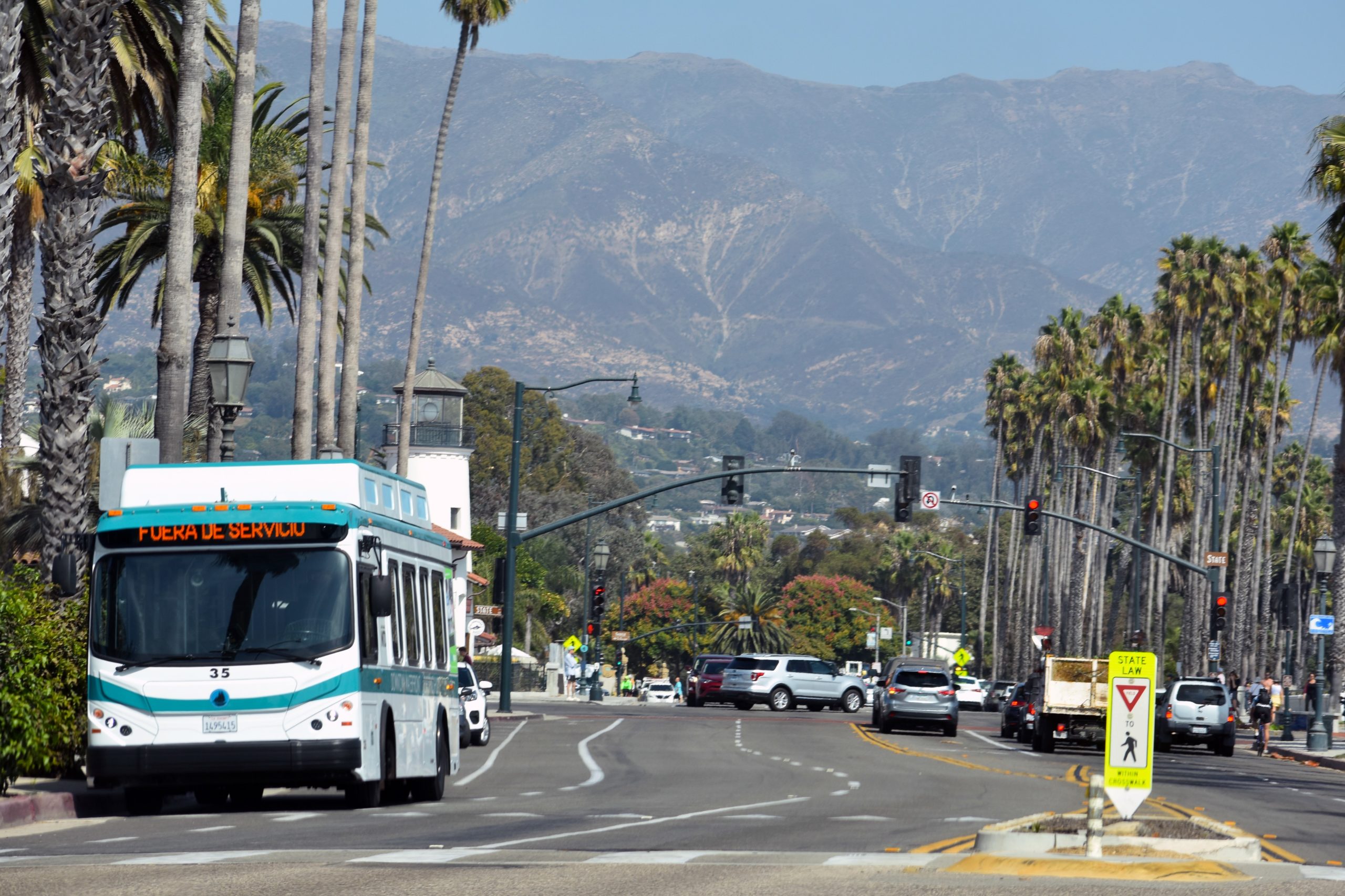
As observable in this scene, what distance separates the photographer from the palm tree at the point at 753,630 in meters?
128

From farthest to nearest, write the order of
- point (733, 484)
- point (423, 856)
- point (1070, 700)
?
point (733, 484) < point (1070, 700) < point (423, 856)

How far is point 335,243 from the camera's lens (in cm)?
3412

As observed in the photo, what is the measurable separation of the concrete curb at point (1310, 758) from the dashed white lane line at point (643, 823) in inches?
765

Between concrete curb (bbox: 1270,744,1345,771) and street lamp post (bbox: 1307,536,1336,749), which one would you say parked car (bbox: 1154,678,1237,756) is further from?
street lamp post (bbox: 1307,536,1336,749)

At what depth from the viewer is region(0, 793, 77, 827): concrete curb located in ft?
55.4

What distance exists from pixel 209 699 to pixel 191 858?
392 centimetres

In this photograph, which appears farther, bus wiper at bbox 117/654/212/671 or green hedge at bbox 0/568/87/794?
bus wiper at bbox 117/654/212/671

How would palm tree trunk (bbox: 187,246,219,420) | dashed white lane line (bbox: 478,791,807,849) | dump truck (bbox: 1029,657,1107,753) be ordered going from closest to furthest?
dashed white lane line (bbox: 478,791,807,849) → palm tree trunk (bbox: 187,246,219,420) → dump truck (bbox: 1029,657,1107,753)

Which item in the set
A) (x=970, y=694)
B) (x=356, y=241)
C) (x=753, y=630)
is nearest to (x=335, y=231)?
(x=356, y=241)

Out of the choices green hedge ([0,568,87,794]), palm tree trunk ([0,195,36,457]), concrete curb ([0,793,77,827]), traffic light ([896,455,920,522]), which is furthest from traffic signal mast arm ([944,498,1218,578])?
concrete curb ([0,793,77,827])

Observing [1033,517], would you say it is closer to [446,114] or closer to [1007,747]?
→ [1007,747]

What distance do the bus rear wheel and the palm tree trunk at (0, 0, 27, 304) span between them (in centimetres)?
726

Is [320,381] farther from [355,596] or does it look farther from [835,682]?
[835,682]

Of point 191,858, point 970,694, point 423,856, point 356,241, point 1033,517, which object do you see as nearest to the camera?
point 191,858
